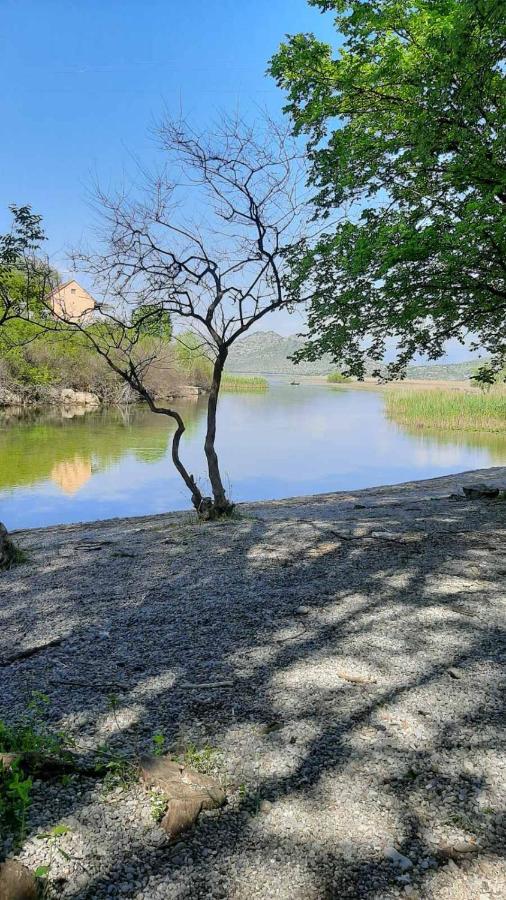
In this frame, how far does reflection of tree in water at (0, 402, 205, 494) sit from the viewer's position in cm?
1438

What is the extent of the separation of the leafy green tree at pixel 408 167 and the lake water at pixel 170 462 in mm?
3459

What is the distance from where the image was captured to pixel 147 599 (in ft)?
12.6

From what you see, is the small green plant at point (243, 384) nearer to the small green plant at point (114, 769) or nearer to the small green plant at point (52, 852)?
the small green plant at point (114, 769)

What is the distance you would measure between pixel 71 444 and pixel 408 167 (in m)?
15.7

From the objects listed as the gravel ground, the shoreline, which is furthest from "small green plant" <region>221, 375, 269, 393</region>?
the gravel ground

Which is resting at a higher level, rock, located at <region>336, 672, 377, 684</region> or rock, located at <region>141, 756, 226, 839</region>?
rock, located at <region>141, 756, 226, 839</region>

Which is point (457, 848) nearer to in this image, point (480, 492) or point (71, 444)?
point (480, 492)

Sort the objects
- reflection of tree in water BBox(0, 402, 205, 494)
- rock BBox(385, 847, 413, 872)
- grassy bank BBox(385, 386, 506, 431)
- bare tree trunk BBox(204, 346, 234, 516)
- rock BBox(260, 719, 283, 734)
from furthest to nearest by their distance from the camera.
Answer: grassy bank BBox(385, 386, 506, 431) < reflection of tree in water BBox(0, 402, 205, 494) < bare tree trunk BBox(204, 346, 234, 516) < rock BBox(260, 719, 283, 734) < rock BBox(385, 847, 413, 872)

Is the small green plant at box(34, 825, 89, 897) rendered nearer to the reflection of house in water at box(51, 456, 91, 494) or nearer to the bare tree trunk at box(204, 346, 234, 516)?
the bare tree trunk at box(204, 346, 234, 516)

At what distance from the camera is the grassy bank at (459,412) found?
22984 mm

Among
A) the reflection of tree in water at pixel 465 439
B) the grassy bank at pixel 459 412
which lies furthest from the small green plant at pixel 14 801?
the grassy bank at pixel 459 412

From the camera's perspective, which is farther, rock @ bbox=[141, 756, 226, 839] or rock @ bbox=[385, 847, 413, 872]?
rock @ bbox=[141, 756, 226, 839]

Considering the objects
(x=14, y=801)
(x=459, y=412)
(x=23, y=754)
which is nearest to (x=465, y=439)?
(x=459, y=412)

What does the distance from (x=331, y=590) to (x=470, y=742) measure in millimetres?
1799
